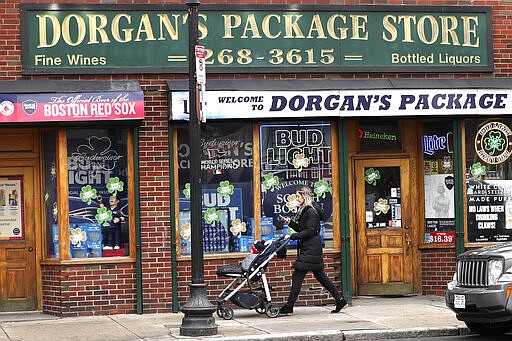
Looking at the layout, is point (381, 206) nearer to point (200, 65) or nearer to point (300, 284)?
point (300, 284)

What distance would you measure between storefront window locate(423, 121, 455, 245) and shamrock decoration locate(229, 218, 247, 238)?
3289 millimetres

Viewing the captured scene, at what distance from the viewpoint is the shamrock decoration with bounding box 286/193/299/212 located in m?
15.6

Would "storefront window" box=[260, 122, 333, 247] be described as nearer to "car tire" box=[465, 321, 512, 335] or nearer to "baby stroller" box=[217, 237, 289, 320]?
"baby stroller" box=[217, 237, 289, 320]

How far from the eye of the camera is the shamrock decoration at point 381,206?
16625 millimetres

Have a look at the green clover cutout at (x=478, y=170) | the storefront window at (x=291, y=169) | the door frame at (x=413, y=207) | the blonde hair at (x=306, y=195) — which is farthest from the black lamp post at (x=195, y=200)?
the green clover cutout at (x=478, y=170)

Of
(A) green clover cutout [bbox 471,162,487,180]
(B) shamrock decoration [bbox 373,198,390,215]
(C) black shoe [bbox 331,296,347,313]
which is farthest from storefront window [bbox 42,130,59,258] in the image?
(A) green clover cutout [bbox 471,162,487,180]

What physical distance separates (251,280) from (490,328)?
350cm

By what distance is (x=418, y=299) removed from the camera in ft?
53.4

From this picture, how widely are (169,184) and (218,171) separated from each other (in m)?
0.86

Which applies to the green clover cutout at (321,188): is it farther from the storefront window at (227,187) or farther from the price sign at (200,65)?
the price sign at (200,65)

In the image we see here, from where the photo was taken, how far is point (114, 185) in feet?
49.6

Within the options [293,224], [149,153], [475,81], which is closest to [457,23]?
[475,81]

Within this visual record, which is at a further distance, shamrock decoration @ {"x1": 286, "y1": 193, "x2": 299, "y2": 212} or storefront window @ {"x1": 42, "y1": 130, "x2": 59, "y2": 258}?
shamrock decoration @ {"x1": 286, "y1": 193, "x2": 299, "y2": 212}

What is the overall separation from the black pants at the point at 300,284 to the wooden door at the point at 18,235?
4201 millimetres
